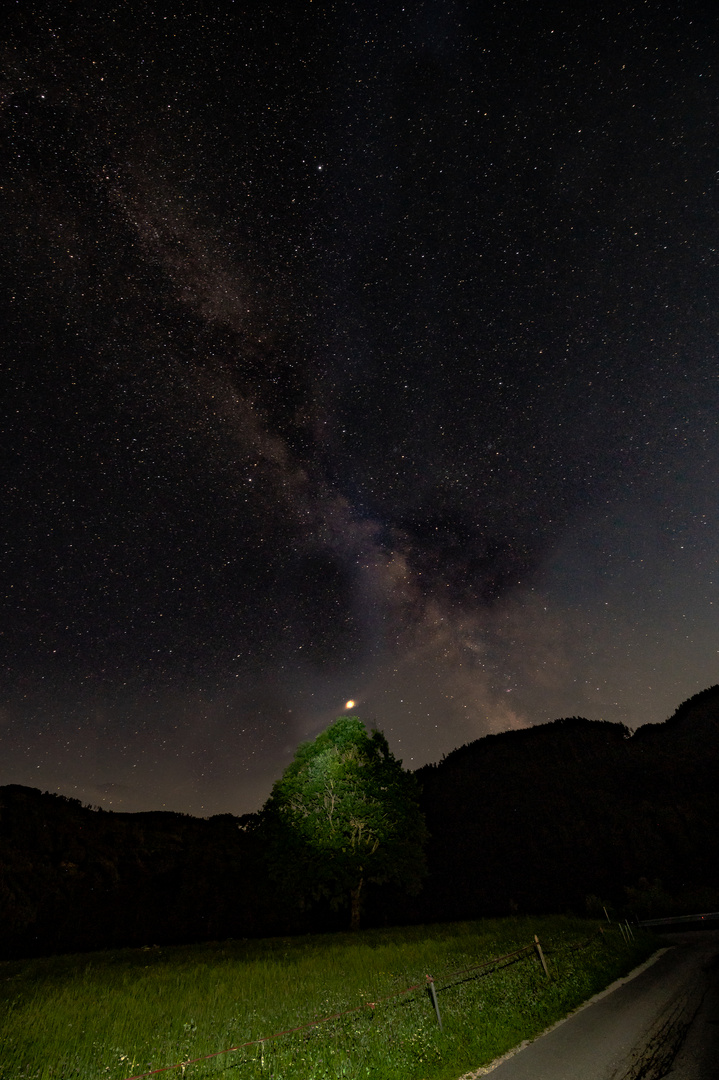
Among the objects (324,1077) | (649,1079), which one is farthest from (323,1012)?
(649,1079)

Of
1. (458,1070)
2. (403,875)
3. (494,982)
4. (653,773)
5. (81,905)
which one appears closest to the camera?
(458,1070)

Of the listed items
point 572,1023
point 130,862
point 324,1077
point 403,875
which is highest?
point 130,862

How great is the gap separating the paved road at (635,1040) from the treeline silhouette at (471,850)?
20860 mm

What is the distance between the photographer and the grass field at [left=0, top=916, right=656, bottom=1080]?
8.53 meters

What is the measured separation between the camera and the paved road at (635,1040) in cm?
863

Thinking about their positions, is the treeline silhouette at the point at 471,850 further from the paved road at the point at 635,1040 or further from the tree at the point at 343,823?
the paved road at the point at 635,1040

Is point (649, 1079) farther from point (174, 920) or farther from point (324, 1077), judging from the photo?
point (174, 920)

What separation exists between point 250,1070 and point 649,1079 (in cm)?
632

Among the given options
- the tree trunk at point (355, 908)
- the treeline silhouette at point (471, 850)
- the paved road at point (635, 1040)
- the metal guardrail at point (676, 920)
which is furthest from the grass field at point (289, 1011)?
the metal guardrail at point (676, 920)

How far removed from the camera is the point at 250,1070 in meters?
8.27

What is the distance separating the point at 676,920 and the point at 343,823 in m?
30.6

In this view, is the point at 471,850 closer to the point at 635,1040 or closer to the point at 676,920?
the point at 676,920

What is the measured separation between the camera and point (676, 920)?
4097 cm

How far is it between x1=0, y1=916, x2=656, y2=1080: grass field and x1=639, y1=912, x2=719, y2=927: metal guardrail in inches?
1128
